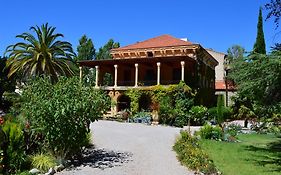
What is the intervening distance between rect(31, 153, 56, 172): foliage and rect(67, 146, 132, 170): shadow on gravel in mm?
647

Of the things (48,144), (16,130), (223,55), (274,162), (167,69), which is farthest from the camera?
(223,55)

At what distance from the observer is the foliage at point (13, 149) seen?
10828 mm

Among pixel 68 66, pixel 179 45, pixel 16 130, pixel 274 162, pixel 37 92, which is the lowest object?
pixel 274 162

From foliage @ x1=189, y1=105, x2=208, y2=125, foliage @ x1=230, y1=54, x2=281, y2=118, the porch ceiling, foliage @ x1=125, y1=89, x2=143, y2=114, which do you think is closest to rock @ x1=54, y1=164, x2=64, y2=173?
foliage @ x1=230, y1=54, x2=281, y2=118

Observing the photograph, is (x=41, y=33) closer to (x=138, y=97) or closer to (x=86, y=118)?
(x=138, y=97)

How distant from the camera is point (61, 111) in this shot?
11.9m

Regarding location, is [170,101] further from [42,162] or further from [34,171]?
[34,171]

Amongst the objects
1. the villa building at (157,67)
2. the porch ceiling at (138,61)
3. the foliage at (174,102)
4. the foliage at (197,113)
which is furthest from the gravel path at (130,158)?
the villa building at (157,67)

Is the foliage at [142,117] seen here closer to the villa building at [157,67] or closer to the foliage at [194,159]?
the villa building at [157,67]

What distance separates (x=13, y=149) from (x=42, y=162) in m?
1.19

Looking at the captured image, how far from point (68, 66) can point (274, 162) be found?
27.4 meters

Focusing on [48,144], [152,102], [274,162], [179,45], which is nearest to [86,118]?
[48,144]

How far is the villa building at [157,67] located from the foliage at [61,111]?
72.9 ft

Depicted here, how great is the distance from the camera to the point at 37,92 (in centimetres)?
1295
